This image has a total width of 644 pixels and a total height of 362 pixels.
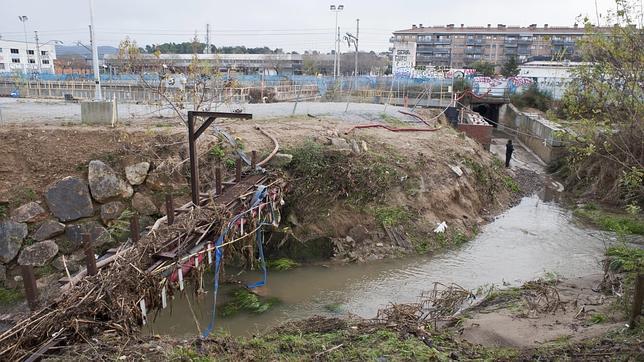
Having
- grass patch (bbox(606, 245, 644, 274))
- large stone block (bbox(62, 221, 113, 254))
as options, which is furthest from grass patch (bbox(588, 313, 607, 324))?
large stone block (bbox(62, 221, 113, 254))

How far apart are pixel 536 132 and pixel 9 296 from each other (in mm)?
26765

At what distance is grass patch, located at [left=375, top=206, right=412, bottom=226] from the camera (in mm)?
13766

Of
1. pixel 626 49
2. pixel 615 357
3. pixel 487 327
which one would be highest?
pixel 626 49

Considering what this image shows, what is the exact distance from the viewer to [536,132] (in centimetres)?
2811

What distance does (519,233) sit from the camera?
14984 millimetres

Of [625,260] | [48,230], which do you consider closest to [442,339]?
[625,260]

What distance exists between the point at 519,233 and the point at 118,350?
1277 centimetres

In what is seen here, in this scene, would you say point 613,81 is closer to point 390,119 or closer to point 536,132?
point 390,119

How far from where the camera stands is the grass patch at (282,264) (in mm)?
12172

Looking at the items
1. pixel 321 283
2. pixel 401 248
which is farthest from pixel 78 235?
pixel 401 248

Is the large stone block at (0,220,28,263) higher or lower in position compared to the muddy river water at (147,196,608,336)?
higher

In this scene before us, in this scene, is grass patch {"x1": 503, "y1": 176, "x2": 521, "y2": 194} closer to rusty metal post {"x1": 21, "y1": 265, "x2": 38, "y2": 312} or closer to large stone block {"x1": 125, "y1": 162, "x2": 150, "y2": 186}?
large stone block {"x1": 125, "y1": 162, "x2": 150, "y2": 186}

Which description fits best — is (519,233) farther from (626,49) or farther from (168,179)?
(168,179)

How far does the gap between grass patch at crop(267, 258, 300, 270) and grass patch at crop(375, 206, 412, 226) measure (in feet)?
9.54
